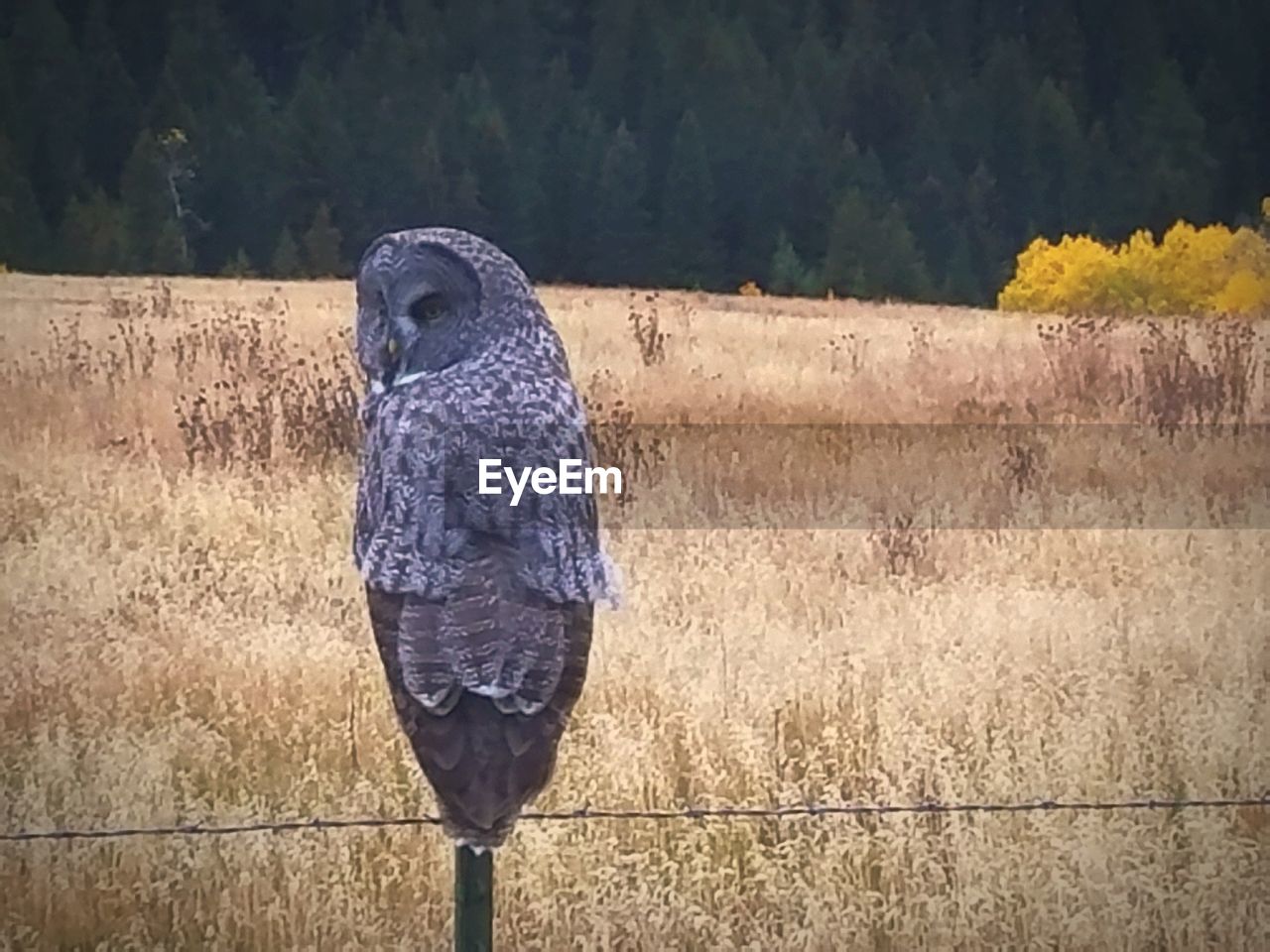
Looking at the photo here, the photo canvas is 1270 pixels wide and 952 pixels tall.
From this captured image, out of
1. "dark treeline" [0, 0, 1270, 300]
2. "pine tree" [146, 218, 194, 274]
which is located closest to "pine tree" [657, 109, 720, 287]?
"dark treeline" [0, 0, 1270, 300]

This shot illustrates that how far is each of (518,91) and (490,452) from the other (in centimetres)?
66

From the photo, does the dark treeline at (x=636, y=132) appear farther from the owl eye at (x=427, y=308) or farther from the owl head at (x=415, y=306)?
the owl eye at (x=427, y=308)

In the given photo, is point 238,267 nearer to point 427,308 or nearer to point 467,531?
point 427,308

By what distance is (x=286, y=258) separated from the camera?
283cm

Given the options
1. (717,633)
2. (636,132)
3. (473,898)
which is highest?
(636,132)

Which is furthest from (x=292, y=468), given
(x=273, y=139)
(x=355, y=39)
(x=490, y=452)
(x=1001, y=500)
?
(x=1001, y=500)

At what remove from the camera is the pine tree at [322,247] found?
2.80 meters

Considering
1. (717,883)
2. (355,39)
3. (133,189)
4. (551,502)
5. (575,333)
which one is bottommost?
(717,883)

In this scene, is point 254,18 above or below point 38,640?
above

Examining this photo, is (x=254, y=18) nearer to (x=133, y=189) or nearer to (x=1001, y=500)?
(x=133, y=189)

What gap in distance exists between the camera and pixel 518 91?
9.52 feet

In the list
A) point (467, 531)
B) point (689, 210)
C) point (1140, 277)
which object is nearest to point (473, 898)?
point (467, 531)

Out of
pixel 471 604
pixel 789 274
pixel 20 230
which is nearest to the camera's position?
pixel 471 604

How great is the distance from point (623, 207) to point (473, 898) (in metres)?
1.16
